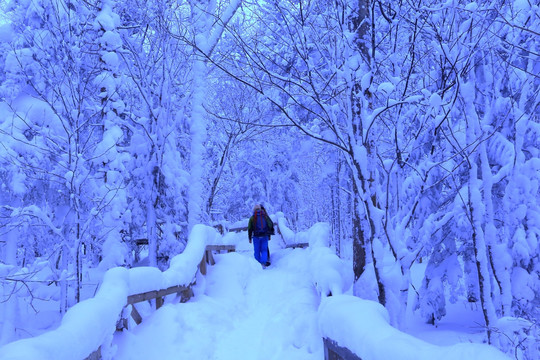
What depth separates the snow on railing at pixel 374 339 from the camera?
6.13 ft

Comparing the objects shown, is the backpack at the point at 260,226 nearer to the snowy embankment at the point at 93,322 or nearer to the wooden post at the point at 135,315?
the snowy embankment at the point at 93,322

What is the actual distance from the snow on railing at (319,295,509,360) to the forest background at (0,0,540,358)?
1116mm

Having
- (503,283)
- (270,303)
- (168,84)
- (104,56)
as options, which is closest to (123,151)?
(168,84)

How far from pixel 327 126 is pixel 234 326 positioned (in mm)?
7127

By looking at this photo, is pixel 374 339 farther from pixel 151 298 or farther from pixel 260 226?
pixel 260 226

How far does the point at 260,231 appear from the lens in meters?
11.5

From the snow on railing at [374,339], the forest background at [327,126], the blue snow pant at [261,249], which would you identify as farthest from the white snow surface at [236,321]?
the blue snow pant at [261,249]

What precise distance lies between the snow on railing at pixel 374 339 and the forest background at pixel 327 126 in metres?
1.12

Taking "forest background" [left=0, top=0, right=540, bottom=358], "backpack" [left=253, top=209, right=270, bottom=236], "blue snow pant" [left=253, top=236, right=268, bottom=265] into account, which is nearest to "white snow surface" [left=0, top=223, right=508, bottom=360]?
"forest background" [left=0, top=0, right=540, bottom=358]

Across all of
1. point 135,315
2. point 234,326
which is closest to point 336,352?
point 135,315

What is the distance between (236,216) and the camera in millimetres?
32000

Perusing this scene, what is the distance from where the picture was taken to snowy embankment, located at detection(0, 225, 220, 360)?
249 centimetres

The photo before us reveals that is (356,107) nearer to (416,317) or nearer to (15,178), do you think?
(416,317)

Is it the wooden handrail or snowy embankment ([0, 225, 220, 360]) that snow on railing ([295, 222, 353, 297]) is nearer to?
the wooden handrail
